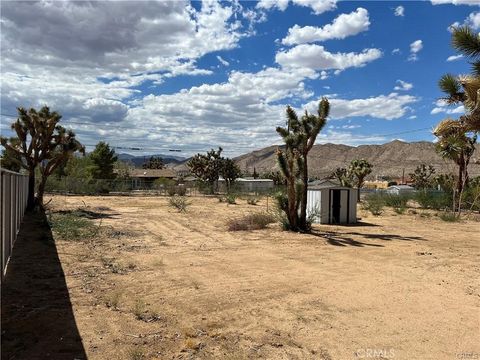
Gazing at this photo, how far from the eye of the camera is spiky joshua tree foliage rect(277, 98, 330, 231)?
61.4ft

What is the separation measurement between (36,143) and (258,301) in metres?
20.1

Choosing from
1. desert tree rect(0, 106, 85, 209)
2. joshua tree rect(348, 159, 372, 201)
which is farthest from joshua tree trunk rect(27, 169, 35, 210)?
joshua tree rect(348, 159, 372, 201)

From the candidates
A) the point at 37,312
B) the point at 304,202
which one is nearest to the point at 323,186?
the point at 304,202

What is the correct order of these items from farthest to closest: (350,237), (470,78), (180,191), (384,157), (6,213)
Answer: (384,157), (180,191), (350,237), (470,78), (6,213)

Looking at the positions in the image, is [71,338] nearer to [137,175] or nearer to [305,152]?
[305,152]

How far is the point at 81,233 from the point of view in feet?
51.5

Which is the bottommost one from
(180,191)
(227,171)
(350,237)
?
(350,237)

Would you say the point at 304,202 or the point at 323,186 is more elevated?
the point at 323,186

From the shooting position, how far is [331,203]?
23.1m

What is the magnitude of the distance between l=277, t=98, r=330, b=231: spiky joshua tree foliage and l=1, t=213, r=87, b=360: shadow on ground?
10.1 meters

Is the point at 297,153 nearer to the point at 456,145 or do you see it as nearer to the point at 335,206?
the point at 335,206

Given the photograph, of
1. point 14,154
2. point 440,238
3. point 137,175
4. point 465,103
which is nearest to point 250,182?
point 137,175

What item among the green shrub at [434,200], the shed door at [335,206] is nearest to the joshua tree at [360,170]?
the green shrub at [434,200]

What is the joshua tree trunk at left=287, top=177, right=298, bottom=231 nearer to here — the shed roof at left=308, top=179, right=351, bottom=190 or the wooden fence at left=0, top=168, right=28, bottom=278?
the shed roof at left=308, top=179, right=351, bottom=190
